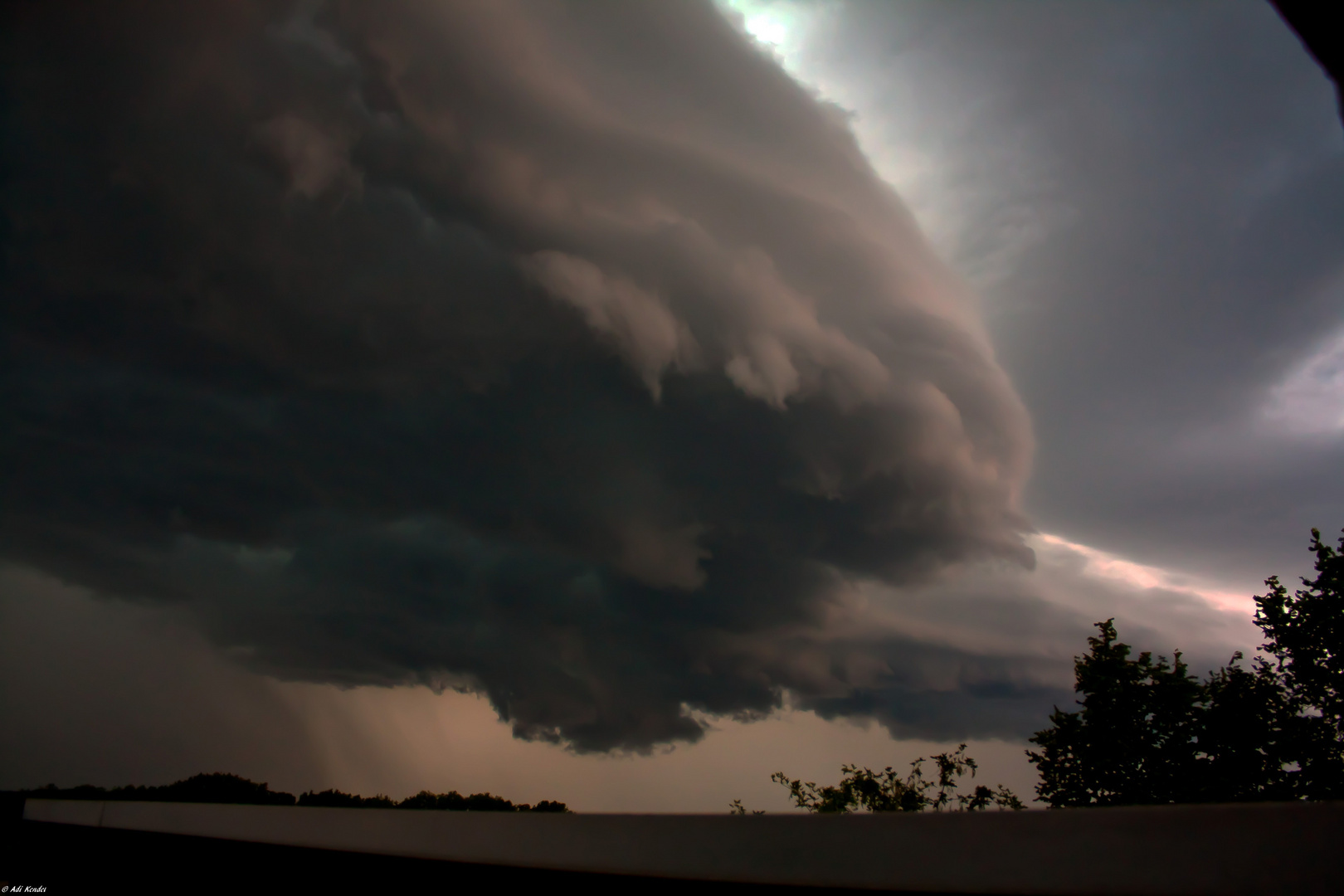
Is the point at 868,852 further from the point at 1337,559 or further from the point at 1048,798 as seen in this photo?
the point at 1048,798

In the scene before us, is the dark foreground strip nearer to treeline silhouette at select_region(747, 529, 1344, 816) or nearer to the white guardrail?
the white guardrail

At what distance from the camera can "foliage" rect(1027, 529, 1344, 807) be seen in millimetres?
40875

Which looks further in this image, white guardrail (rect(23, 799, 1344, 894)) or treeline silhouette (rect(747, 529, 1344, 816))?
treeline silhouette (rect(747, 529, 1344, 816))

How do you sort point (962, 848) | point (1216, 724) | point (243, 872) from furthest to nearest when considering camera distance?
1. point (1216, 724)
2. point (243, 872)
3. point (962, 848)

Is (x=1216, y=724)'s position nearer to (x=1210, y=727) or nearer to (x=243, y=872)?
(x=1210, y=727)

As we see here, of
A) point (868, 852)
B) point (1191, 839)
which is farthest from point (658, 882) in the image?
point (1191, 839)

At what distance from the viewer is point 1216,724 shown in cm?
4662

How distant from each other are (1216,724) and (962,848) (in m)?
60.0

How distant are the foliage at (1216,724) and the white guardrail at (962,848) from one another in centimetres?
5017

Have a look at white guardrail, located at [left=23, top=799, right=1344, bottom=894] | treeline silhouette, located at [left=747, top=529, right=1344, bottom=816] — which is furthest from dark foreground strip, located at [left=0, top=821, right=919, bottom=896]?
treeline silhouette, located at [left=747, top=529, right=1344, bottom=816]

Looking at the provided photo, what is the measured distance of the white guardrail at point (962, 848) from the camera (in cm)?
128

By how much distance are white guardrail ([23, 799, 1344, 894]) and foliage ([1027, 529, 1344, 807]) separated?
50172 millimetres

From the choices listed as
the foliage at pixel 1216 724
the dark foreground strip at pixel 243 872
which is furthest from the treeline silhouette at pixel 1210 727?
the dark foreground strip at pixel 243 872

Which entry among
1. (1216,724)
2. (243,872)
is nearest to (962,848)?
(243,872)
